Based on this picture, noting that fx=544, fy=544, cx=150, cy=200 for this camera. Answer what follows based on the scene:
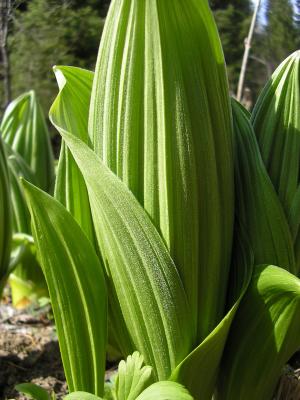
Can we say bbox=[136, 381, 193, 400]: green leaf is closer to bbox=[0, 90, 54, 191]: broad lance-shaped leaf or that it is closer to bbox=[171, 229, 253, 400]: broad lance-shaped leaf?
bbox=[171, 229, 253, 400]: broad lance-shaped leaf

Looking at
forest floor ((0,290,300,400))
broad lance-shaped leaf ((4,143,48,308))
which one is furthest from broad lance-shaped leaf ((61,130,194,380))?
broad lance-shaped leaf ((4,143,48,308))

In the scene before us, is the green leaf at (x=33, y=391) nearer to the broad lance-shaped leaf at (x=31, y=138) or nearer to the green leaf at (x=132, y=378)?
the green leaf at (x=132, y=378)

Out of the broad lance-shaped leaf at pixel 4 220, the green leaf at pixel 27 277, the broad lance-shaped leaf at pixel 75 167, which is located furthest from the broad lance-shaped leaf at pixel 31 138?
the broad lance-shaped leaf at pixel 75 167

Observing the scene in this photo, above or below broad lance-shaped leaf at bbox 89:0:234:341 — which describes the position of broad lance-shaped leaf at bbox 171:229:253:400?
below

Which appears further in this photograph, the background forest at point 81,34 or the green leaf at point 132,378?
the background forest at point 81,34

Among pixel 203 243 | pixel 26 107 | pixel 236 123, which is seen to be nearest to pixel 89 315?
pixel 203 243

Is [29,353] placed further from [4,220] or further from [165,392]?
[165,392]
